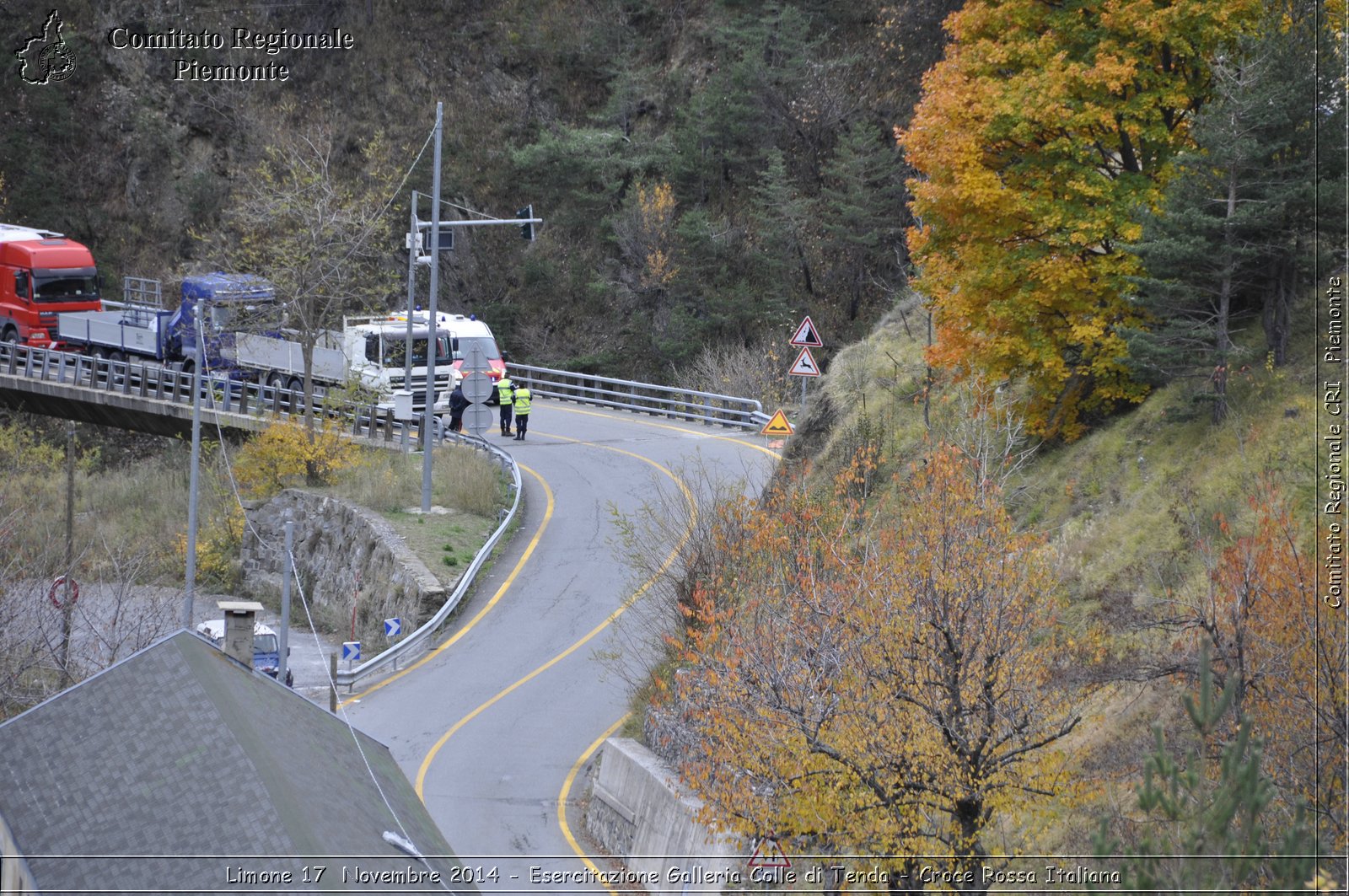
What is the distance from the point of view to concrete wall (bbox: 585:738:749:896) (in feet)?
52.1

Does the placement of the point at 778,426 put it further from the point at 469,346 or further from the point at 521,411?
the point at 469,346

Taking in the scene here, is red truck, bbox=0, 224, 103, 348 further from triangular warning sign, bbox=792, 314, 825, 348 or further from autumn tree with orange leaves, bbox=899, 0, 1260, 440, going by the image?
autumn tree with orange leaves, bbox=899, 0, 1260, 440

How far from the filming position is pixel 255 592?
3316cm

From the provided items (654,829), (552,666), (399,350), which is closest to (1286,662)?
(654,829)

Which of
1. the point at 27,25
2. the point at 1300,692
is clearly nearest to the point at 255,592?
the point at 1300,692

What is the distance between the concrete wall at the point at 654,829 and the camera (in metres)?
15.9

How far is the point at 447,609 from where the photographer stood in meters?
25.7

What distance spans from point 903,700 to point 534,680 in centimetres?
1219

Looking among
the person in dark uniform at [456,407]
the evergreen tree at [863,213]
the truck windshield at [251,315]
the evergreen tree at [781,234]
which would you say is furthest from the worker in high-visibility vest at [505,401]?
the evergreen tree at [781,234]

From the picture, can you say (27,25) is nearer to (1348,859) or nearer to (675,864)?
(675,864)

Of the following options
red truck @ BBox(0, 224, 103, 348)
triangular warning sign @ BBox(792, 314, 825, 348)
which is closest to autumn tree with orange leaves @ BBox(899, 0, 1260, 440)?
triangular warning sign @ BBox(792, 314, 825, 348)

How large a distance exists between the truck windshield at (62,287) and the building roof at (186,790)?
1290 inches

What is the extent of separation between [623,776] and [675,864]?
6.90ft

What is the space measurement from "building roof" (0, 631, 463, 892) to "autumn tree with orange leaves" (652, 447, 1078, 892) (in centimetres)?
323
